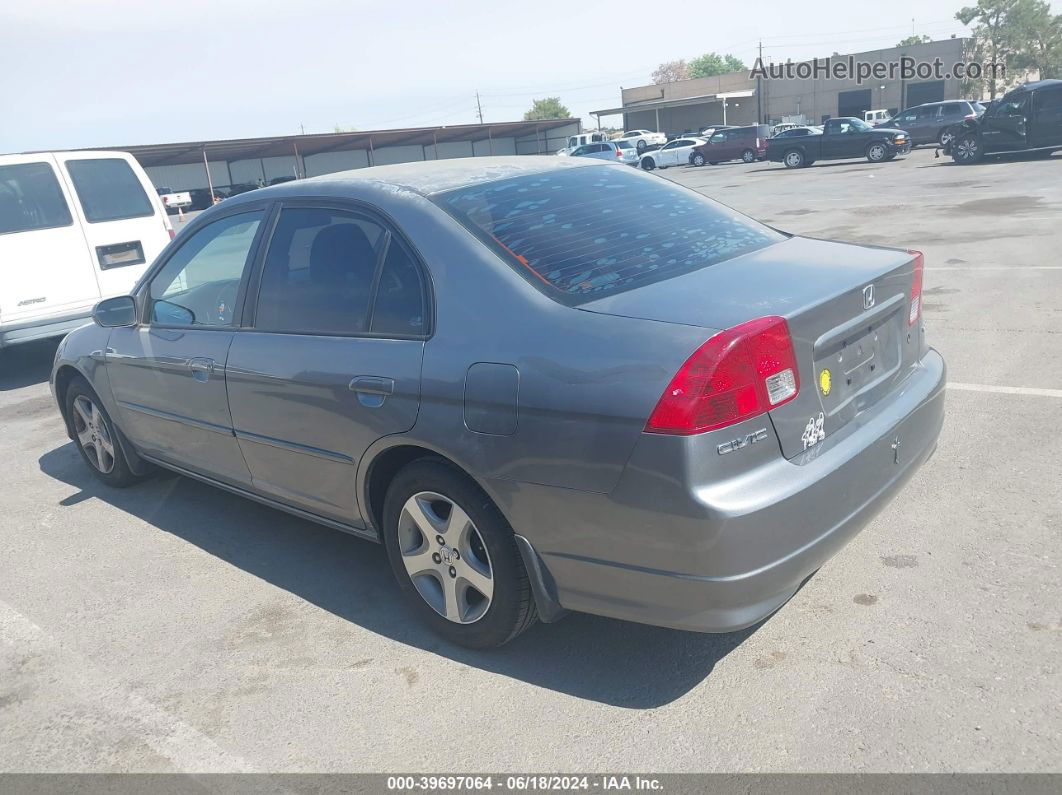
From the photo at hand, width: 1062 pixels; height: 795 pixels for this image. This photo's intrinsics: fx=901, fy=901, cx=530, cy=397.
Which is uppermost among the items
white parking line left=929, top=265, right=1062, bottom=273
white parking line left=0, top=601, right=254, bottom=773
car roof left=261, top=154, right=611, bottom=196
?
car roof left=261, top=154, right=611, bottom=196

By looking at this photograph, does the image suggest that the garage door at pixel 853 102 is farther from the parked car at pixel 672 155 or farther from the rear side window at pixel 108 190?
the rear side window at pixel 108 190

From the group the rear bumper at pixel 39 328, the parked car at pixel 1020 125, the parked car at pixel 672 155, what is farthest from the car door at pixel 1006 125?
the rear bumper at pixel 39 328

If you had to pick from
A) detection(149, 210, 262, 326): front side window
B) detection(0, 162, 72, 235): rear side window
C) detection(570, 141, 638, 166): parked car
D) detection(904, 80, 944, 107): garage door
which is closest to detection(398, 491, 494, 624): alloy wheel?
detection(149, 210, 262, 326): front side window

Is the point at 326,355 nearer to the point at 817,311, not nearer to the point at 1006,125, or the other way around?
the point at 817,311

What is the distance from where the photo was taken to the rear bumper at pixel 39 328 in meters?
8.16

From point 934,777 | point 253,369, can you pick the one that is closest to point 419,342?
point 253,369

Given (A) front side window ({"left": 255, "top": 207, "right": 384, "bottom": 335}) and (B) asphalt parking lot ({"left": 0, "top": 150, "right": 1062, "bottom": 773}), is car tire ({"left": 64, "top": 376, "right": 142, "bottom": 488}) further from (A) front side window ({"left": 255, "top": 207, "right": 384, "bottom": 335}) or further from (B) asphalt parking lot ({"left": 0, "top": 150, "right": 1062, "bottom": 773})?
(A) front side window ({"left": 255, "top": 207, "right": 384, "bottom": 335})

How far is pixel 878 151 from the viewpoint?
29.8 m

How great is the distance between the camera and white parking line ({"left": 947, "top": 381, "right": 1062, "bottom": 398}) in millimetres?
5383

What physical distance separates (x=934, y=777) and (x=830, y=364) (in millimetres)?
1237

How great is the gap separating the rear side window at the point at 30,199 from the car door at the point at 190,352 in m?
4.47

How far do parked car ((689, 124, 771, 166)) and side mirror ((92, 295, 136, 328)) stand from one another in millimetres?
38356

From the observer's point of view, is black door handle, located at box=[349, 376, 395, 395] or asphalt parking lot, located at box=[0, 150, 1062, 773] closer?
asphalt parking lot, located at box=[0, 150, 1062, 773]

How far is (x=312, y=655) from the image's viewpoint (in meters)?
3.45
